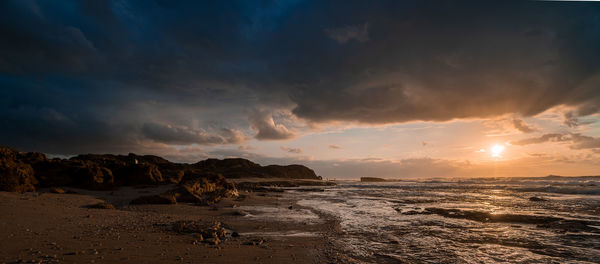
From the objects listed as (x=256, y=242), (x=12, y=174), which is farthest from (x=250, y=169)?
(x=256, y=242)

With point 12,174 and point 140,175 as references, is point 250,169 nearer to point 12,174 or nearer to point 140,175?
point 140,175

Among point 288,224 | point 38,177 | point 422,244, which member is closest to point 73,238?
point 288,224

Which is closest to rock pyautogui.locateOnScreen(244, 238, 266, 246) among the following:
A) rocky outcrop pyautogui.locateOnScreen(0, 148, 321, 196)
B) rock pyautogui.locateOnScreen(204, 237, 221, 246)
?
rock pyautogui.locateOnScreen(204, 237, 221, 246)

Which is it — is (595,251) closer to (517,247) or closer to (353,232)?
(517,247)

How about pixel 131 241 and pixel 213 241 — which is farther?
pixel 213 241

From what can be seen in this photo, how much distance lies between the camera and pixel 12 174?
60.2 feet

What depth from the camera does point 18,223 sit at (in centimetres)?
885

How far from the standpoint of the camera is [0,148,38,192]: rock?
17.8m

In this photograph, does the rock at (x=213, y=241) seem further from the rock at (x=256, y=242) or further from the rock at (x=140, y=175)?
the rock at (x=140, y=175)

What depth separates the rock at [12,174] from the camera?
58.4 feet

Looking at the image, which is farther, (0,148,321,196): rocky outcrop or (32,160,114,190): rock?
(32,160,114,190): rock

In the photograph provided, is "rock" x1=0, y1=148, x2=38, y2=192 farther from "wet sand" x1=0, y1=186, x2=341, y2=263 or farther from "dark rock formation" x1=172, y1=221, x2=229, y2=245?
"dark rock formation" x1=172, y1=221, x2=229, y2=245

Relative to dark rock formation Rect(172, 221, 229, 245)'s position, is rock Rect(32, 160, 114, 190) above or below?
above

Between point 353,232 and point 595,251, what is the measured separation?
7.28 m
